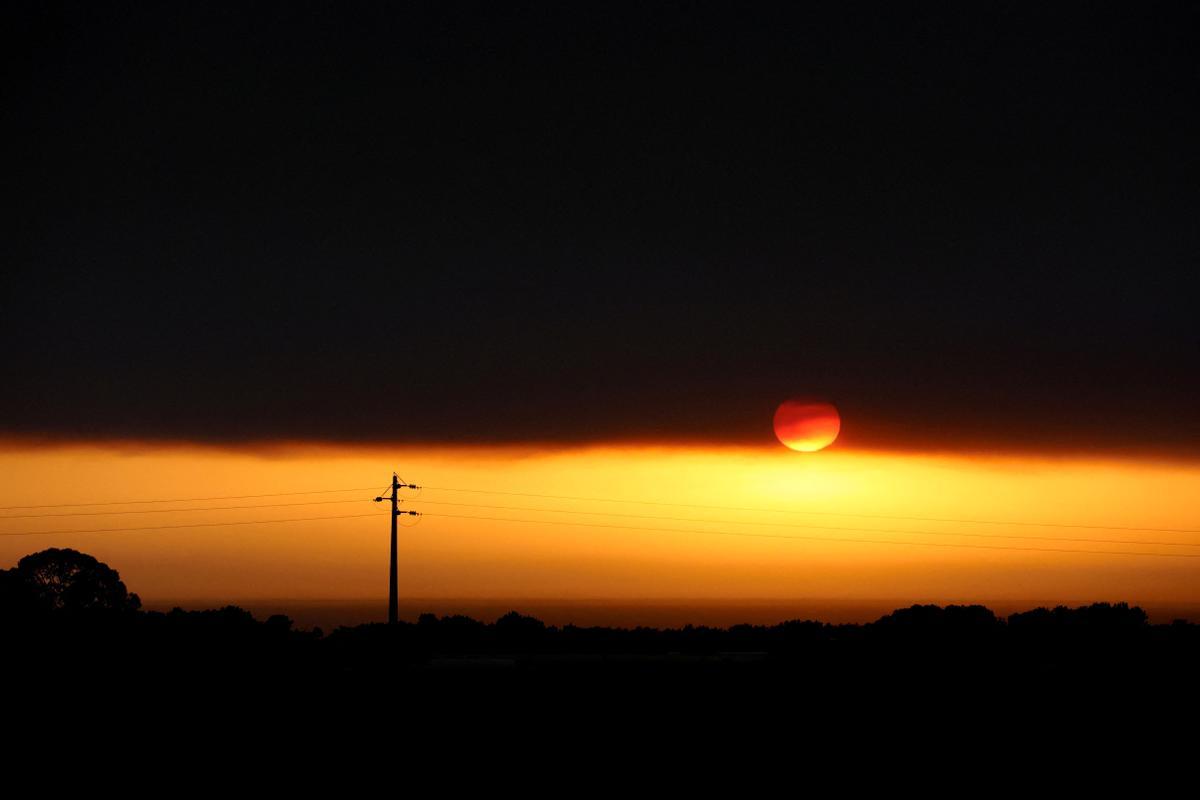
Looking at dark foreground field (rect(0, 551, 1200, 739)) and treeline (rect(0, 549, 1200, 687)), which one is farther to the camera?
treeline (rect(0, 549, 1200, 687))

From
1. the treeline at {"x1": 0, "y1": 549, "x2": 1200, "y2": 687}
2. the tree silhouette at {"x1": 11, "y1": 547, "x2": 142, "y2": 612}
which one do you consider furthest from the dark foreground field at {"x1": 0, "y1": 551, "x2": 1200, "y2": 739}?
the tree silhouette at {"x1": 11, "y1": 547, "x2": 142, "y2": 612}

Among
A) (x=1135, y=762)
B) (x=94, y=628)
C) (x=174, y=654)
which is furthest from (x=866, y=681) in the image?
(x=94, y=628)

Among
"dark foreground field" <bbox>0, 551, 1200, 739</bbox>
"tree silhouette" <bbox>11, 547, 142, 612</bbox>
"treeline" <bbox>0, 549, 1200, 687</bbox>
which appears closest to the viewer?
"dark foreground field" <bbox>0, 551, 1200, 739</bbox>

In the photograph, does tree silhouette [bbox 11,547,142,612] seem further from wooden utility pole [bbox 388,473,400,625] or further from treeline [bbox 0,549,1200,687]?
wooden utility pole [bbox 388,473,400,625]

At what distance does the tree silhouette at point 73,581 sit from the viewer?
412 ft

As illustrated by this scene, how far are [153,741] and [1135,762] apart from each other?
114 feet

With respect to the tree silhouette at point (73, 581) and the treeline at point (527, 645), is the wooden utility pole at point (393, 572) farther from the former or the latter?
the tree silhouette at point (73, 581)

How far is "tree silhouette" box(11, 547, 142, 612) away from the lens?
125562 millimetres

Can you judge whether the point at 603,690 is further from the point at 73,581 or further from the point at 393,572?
the point at 73,581

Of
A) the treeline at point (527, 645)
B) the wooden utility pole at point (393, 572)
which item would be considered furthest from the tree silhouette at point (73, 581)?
the wooden utility pole at point (393, 572)

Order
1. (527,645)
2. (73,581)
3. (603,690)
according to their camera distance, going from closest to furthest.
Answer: (603,690) → (527,645) → (73,581)

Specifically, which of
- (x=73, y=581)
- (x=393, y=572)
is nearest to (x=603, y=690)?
(x=393, y=572)

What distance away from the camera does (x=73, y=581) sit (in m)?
128

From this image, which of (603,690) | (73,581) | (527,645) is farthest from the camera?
(73,581)
